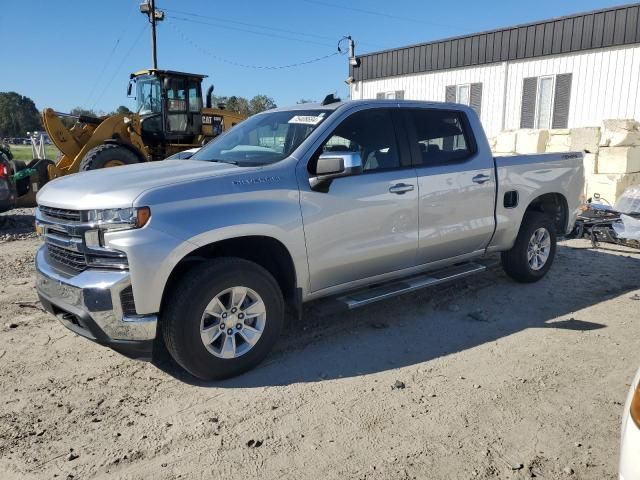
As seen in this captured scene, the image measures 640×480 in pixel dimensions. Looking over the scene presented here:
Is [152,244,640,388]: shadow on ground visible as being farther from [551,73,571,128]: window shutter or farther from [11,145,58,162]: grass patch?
[11,145,58,162]: grass patch

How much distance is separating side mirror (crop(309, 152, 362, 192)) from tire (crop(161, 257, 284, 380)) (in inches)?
31.4

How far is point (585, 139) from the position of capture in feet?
35.3

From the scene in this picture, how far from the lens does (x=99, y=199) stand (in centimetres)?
348

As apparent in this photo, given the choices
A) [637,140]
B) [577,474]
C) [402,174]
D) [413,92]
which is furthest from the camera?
[413,92]

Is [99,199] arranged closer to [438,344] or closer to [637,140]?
[438,344]

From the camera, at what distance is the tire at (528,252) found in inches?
235

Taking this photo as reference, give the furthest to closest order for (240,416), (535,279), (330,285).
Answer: (535,279), (330,285), (240,416)

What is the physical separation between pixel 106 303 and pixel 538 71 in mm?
15330

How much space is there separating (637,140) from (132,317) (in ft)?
33.6

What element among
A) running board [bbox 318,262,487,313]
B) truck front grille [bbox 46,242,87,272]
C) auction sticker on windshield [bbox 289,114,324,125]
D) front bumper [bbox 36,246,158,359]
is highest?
auction sticker on windshield [bbox 289,114,324,125]

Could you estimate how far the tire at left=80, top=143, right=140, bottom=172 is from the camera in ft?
34.5

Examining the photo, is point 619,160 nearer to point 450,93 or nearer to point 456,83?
point 456,83

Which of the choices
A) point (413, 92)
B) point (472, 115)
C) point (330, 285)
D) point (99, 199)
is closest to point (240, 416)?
point (330, 285)

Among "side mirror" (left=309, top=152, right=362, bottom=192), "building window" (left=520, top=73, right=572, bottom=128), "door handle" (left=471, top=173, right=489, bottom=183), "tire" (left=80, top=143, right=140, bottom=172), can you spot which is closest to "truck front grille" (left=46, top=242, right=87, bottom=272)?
"side mirror" (left=309, top=152, right=362, bottom=192)
